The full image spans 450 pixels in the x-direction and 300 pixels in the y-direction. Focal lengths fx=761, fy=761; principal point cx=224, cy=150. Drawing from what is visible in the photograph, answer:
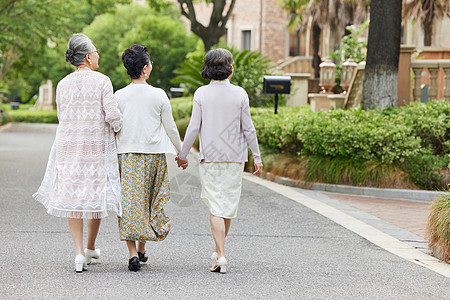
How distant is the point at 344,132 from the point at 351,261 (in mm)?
5576

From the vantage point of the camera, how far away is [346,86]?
2133cm

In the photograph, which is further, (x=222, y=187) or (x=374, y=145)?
Answer: (x=374, y=145)

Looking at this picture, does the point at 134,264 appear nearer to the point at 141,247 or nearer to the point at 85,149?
the point at 141,247

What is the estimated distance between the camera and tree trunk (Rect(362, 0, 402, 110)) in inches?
535

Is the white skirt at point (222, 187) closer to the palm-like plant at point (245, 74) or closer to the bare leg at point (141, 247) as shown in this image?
the bare leg at point (141, 247)

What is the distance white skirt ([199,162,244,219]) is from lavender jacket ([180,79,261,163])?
7cm

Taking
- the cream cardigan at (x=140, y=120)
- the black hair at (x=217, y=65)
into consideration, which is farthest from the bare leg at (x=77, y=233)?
the black hair at (x=217, y=65)

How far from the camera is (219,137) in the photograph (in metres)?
6.14

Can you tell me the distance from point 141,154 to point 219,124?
2.23 feet

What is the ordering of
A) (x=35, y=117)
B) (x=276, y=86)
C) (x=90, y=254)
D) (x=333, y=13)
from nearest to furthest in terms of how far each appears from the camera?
(x=90, y=254) < (x=276, y=86) < (x=333, y=13) < (x=35, y=117)

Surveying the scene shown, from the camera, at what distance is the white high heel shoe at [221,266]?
6.02 meters

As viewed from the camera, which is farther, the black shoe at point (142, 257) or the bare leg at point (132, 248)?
the black shoe at point (142, 257)

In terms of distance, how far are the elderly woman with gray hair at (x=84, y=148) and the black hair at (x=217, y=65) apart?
81cm

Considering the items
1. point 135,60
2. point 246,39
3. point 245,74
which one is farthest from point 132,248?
point 246,39
